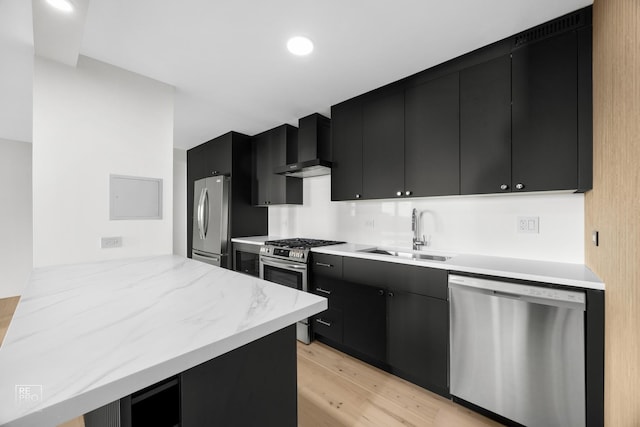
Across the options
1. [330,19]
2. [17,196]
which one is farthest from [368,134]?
[17,196]

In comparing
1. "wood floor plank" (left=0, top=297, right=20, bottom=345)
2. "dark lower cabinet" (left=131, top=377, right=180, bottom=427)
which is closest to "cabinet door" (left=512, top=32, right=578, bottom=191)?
"dark lower cabinet" (left=131, top=377, right=180, bottom=427)

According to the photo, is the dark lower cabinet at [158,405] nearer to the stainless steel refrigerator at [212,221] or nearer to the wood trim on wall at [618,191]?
the wood trim on wall at [618,191]

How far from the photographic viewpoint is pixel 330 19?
62.2 inches

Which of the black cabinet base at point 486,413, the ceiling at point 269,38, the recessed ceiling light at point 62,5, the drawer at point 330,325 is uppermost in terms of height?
the ceiling at point 269,38

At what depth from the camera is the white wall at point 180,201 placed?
4832 millimetres

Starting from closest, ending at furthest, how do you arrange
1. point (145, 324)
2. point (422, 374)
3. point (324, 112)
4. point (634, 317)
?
1. point (145, 324)
2. point (634, 317)
3. point (422, 374)
4. point (324, 112)

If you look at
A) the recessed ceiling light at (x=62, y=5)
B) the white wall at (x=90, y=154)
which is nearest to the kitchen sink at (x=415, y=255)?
the white wall at (x=90, y=154)

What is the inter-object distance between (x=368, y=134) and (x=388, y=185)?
1.73 ft

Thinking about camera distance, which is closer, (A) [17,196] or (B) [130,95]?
(B) [130,95]

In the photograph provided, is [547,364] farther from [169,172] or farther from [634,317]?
[169,172]

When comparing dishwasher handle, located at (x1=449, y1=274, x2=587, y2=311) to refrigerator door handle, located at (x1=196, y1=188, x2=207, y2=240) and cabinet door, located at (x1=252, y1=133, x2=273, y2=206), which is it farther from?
refrigerator door handle, located at (x1=196, y1=188, x2=207, y2=240)

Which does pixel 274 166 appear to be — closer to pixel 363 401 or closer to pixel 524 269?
pixel 363 401

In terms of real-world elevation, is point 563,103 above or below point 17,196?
above

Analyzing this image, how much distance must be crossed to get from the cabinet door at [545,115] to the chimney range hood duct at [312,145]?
1.66m
